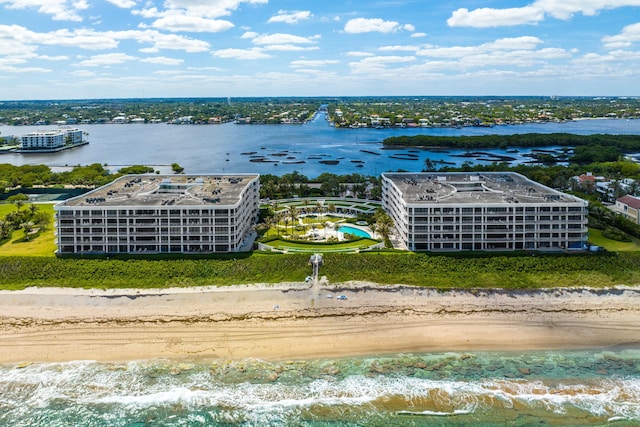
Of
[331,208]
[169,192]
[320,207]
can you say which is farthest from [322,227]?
[169,192]

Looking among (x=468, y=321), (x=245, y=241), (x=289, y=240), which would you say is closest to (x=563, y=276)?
(x=468, y=321)

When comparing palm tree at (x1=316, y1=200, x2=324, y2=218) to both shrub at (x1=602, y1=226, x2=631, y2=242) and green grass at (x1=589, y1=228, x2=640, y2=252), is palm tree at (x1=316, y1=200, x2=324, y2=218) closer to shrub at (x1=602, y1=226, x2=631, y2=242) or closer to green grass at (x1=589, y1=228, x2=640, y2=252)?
green grass at (x1=589, y1=228, x2=640, y2=252)

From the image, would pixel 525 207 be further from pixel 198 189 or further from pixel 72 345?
pixel 72 345

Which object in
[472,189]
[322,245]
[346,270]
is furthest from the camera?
[472,189]

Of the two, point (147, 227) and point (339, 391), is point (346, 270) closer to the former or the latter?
point (339, 391)

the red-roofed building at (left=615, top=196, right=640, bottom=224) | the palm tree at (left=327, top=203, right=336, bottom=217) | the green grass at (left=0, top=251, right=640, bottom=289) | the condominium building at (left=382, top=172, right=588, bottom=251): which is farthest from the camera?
the palm tree at (left=327, top=203, right=336, bottom=217)

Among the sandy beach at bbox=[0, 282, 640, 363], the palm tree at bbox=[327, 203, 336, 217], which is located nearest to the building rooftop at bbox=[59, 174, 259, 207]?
the palm tree at bbox=[327, 203, 336, 217]

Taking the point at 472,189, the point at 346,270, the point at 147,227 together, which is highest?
the point at 472,189
